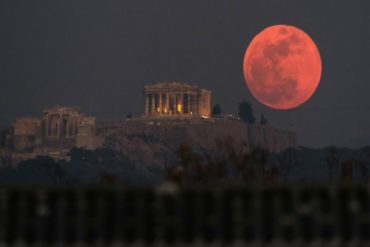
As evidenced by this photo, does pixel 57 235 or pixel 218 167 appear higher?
pixel 218 167

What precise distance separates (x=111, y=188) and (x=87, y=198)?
0.97 m

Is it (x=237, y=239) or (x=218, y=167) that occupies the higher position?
(x=218, y=167)

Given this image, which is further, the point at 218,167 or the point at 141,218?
the point at 218,167

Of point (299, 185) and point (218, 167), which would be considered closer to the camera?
point (299, 185)

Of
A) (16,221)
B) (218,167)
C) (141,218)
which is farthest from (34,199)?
(218,167)

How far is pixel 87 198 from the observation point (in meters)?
46.6

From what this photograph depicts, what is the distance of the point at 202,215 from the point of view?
4641 cm

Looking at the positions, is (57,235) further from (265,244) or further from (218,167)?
(218,167)

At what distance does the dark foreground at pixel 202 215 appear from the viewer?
1820 inches

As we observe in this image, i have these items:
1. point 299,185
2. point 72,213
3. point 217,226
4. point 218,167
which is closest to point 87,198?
point 72,213

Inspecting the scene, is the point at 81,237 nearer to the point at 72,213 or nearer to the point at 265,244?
the point at 72,213

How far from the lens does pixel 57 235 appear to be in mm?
47594

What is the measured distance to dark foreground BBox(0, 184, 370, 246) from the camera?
46219mm

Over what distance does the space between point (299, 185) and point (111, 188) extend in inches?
264
